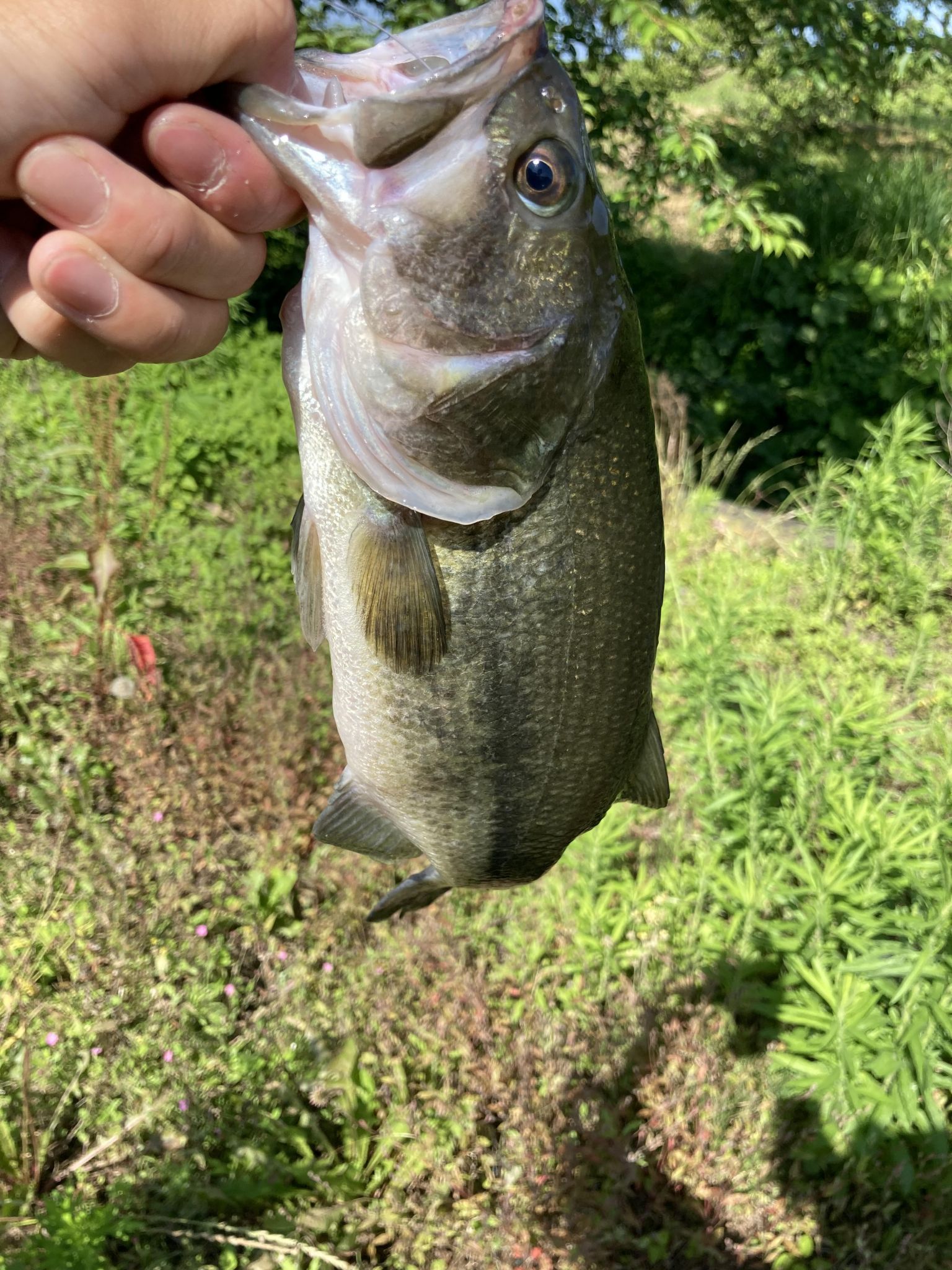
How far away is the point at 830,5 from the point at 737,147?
8.38 feet

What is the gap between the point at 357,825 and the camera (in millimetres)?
1635

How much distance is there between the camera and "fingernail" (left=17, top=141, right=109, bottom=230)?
118cm

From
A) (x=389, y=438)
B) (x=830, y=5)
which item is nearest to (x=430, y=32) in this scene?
(x=389, y=438)

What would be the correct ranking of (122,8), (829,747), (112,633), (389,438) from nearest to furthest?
(122,8) → (389,438) → (829,747) → (112,633)

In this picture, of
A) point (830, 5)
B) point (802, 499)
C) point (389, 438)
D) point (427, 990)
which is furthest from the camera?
point (802, 499)

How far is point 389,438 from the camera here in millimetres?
1222

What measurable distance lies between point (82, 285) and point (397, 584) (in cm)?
68

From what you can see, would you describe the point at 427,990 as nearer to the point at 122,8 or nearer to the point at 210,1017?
the point at 210,1017

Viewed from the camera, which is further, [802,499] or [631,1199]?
[802,499]

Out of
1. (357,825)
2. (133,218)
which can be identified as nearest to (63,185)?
(133,218)

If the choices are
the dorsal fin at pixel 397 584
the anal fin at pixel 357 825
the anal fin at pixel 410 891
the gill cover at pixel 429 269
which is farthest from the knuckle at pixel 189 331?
the anal fin at pixel 410 891

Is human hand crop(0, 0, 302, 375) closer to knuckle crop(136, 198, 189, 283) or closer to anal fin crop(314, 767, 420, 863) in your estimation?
knuckle crop(136, 198, 189, 283)

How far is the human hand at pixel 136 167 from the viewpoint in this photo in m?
1.11

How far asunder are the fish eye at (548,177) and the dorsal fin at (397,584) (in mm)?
478
